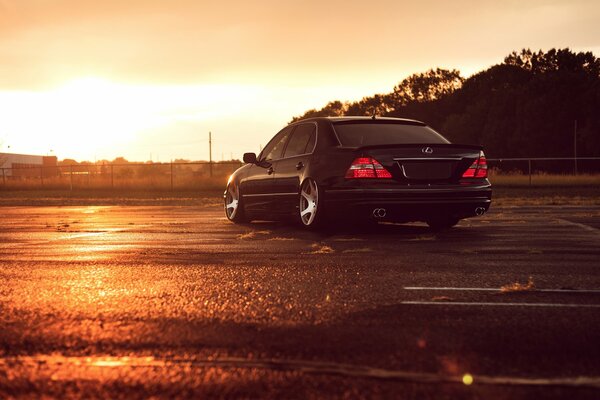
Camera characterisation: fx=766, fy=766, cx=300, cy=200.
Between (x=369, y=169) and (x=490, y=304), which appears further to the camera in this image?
(x=369, y=169)

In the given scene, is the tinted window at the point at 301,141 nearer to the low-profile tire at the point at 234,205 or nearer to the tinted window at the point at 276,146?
the tinted window at the point at 276,146

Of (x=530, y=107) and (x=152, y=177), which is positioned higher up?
(x=530, y=107)

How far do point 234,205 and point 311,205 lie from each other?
10.0 feet

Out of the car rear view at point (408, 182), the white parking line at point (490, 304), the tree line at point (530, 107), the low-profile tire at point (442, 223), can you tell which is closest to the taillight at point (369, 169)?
the car rear view at point (408, 182)

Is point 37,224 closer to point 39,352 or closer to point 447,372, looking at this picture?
point 39,352

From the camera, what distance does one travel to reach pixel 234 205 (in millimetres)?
13352

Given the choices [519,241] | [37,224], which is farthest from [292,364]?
[37,224]

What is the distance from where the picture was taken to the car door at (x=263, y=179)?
1202 centimetres

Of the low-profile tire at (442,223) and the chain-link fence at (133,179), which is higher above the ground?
the chain-link fence at (133,179)

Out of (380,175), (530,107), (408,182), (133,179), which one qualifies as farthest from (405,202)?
(530,107)

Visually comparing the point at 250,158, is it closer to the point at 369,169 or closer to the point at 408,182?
the point at 369,169

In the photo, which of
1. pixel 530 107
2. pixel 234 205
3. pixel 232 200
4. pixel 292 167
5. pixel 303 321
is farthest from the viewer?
pixel 530 107

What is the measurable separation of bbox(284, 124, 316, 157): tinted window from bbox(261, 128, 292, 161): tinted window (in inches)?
11.5

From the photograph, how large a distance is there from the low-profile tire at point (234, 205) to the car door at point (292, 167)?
58.0 inches
